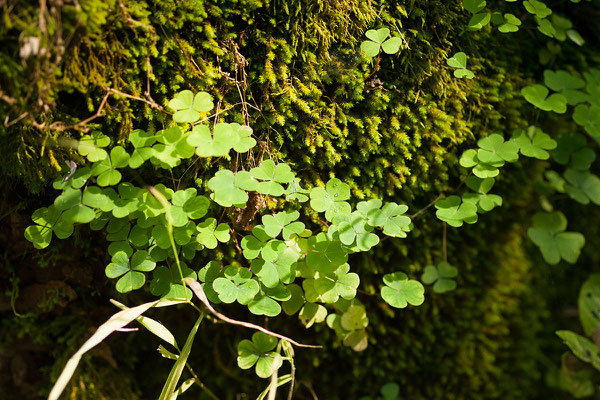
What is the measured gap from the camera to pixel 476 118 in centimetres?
157

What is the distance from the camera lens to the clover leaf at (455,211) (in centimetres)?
140

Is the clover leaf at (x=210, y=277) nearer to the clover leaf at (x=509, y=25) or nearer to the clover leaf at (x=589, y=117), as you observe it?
the clover leaf at (x=509, y=25)

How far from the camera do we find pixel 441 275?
1624mm

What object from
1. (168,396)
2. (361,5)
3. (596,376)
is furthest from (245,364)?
(596,376)

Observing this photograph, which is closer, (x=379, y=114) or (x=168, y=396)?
(x=168, y=396)

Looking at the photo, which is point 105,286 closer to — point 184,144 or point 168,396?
point 168,396

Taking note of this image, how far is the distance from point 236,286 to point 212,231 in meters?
0.17

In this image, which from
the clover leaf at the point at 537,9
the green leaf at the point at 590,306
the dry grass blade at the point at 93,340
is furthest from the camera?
the green leaf at the point at 590,306

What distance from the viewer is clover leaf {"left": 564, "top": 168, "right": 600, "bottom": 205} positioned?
171 cm

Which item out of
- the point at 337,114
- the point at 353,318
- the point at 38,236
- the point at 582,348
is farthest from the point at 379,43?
the point at 582,348

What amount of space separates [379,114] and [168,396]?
1.08m

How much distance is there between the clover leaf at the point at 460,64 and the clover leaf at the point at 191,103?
777mm

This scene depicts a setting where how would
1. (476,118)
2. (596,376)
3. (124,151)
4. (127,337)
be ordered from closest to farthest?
(124,151) → (476,118) → (127,337) → (596,376)

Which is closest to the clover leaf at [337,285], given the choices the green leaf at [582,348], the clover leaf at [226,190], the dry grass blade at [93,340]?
the clover leaf at [226,190]
